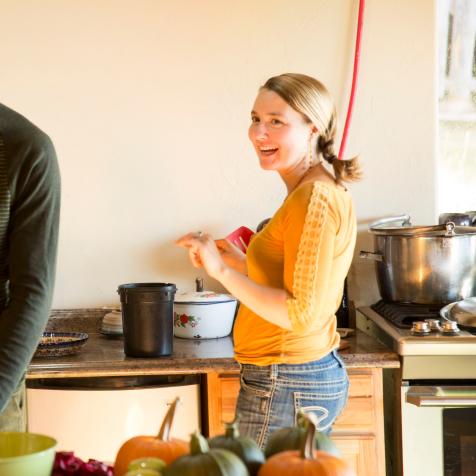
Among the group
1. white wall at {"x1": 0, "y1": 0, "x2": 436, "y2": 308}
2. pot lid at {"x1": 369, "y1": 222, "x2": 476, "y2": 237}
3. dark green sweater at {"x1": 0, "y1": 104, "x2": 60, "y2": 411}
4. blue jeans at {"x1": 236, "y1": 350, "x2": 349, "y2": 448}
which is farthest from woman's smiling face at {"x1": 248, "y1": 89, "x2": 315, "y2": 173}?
white wall at {"x1": 0, "y1": 0, "x2": 436, "y2": 308}

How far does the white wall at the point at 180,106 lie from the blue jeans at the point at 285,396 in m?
1.19

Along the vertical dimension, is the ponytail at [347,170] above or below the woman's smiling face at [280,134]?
below

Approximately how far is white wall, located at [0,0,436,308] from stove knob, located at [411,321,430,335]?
2.04ft

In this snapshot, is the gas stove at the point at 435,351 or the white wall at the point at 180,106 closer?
the gas stove at the point at 435,351

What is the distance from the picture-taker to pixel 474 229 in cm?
261

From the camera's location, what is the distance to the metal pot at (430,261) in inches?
102

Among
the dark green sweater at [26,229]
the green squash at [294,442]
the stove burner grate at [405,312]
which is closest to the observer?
the green squash at [294,442]

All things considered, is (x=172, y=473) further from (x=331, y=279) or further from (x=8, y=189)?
(x=331, y=279)

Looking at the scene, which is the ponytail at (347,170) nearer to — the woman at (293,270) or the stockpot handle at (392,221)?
the woman at (293,270)

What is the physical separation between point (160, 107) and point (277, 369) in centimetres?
139

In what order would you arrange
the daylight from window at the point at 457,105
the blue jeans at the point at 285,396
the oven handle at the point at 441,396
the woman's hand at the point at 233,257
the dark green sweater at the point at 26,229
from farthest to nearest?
the daylight from window at the point at 457,105 < the oven handle at the point at 441,396 < the woman's hand at the point at 233,257 < the blue jeans at the point at 285,396 < the dark green sweater at the point at 26,229

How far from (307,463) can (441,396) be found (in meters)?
1.48

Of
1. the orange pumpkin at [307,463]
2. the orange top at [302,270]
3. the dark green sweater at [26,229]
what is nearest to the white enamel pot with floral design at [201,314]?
the orange top at [302,270]

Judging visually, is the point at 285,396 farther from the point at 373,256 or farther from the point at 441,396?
the point at 373,256
